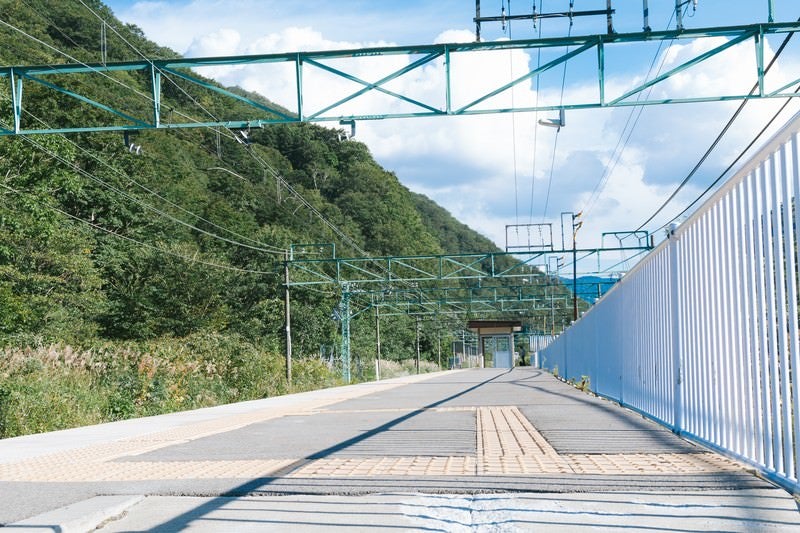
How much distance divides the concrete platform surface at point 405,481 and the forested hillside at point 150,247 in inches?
271

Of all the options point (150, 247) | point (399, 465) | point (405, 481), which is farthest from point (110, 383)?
point (150, 247)

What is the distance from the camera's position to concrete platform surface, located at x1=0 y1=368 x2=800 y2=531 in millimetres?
4941

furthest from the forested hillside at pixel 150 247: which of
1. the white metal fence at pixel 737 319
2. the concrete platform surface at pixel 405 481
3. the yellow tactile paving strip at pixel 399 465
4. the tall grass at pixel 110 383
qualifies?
the white metal fence at pixel 737 319

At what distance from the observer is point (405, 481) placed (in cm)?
616

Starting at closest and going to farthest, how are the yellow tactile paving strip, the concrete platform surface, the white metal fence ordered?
1. the concrete platform surface
2. the white metal fence
3. the yellow tactile paving strip

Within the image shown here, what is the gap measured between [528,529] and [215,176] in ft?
275

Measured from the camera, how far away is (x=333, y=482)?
20.6 feet

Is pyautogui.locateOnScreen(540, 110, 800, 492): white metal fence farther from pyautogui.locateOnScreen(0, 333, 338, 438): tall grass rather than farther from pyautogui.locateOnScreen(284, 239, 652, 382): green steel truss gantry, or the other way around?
pyautogui.locateOnScreen(284, 239, 652, 382): green steel truss gantry

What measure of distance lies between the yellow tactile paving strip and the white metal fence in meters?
0.54

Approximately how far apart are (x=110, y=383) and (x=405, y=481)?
1467 centimetres

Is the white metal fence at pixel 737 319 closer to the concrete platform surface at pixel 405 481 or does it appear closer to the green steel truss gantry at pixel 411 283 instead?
the concrete platform surface at pixel 405 481

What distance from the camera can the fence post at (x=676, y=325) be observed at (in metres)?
9.02

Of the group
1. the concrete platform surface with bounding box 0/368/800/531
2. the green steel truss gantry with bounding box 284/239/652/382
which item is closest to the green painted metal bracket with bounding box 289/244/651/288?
A: the green steel truss gantry with bounding box 284/239/652/382

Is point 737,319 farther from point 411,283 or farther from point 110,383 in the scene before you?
point 411,283
